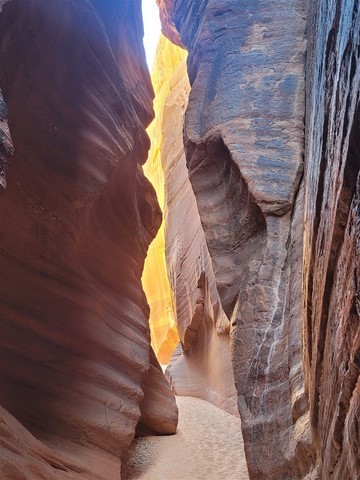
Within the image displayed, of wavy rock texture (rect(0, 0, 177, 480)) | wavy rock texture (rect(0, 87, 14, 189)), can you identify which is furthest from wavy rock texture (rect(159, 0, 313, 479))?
wavy rock texture (rect(0, 87, 14, 189))

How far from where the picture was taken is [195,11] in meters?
11.0

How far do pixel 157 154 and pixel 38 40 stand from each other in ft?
76.1

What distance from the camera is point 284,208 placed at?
22.5 feet

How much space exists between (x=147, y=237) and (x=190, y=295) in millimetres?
5167

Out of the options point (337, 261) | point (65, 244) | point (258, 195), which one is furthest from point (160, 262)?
point (337, 261)

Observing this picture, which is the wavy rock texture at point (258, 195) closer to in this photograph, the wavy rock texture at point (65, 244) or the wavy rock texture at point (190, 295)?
the wavy rock texture at point (65, 244)

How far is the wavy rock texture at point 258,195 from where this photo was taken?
5848mm

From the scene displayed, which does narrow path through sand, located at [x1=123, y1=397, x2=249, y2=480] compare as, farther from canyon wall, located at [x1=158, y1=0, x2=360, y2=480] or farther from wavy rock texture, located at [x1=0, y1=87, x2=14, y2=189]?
wavy rock texture, located at [x1=0, y1=87, x2=14, y2=189]

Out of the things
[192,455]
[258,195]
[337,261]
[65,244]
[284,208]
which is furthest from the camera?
[192,455]

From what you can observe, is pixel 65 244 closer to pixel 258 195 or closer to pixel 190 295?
pixel 258 195

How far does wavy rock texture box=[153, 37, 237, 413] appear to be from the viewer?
1275 centimetres

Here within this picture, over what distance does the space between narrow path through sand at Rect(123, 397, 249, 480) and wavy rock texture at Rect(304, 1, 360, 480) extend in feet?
12.7

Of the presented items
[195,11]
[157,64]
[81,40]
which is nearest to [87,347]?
[81,40]

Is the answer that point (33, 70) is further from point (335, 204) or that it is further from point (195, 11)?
point (195, 11)
